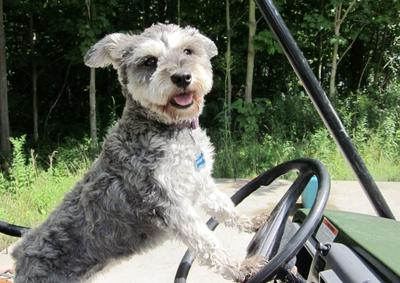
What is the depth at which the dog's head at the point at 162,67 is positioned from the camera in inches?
93.0

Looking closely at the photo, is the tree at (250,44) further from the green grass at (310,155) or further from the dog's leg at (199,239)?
the dog's leg at (199,239)

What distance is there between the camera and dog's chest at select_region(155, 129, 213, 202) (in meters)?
2.29

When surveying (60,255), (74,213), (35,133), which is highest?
(74,213)

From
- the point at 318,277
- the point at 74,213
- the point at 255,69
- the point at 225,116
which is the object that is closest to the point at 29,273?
the point at 74,213

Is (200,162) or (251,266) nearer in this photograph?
(251,266)

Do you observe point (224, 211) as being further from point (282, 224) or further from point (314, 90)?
point (314, 90)

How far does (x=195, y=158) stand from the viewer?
2379 mm

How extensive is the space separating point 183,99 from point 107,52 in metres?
0.48

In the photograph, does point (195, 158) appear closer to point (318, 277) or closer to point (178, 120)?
point (178, 120)

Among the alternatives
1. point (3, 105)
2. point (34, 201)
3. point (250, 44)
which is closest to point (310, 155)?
point (250, 44)

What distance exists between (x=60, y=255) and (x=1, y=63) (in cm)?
670

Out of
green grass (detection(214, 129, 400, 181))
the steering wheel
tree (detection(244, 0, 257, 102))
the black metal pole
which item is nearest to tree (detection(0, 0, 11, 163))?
green grass (detection(214, 129, 400, 181))

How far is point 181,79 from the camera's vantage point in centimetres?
238

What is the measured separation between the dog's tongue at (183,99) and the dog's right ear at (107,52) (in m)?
0.40
